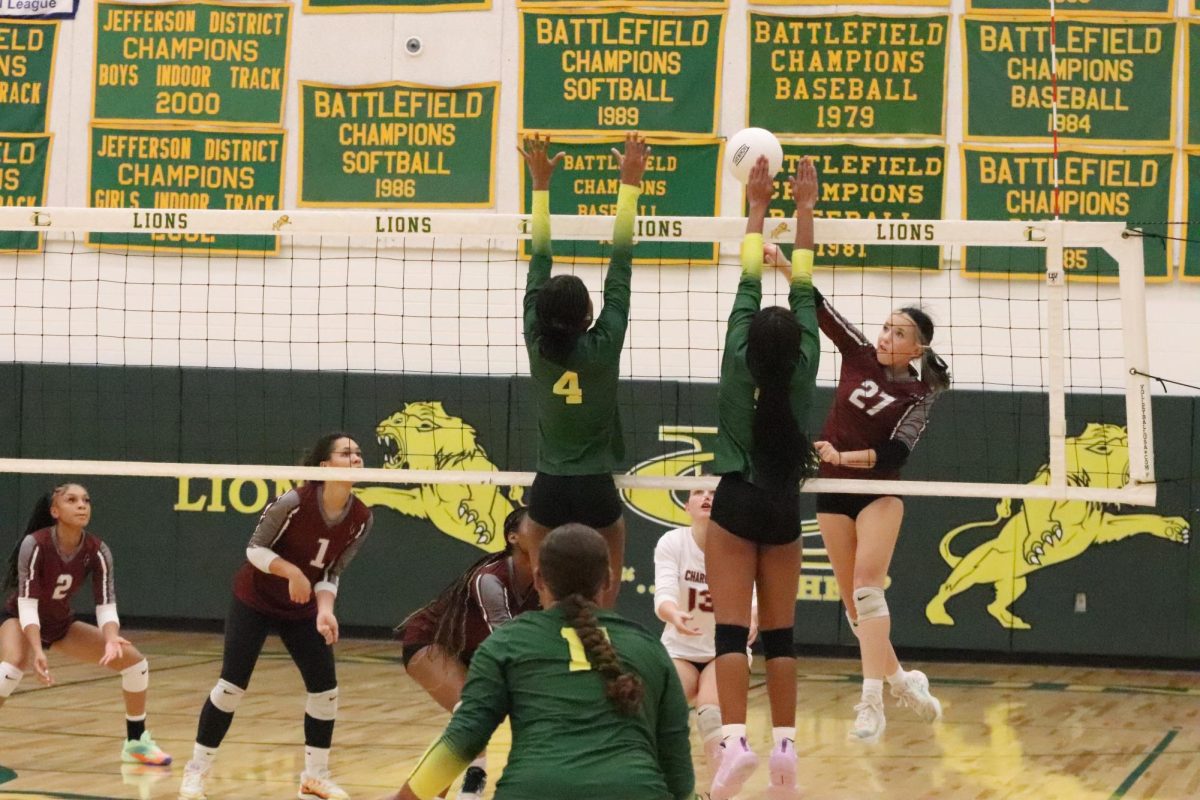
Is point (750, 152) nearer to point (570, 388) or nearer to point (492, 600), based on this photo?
point (570, 388)

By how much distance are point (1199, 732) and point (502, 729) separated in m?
4.49

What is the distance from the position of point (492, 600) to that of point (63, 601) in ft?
10.6

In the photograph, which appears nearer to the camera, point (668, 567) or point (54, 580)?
point (668, 567)

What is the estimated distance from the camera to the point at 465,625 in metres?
7.23

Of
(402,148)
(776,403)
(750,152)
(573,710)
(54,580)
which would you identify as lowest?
(54,580)

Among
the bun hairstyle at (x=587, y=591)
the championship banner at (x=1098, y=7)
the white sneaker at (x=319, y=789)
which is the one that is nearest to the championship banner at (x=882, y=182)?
the championship banner at (x=1098, y=7)

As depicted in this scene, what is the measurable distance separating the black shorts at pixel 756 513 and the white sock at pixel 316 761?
2.73 m

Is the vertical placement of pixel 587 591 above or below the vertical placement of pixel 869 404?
below

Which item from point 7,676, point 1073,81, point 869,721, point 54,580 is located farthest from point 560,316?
point 1073,81

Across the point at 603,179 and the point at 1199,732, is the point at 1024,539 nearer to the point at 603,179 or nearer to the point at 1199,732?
the point at 1199,732

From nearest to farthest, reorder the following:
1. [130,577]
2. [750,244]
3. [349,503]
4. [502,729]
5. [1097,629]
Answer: [750,244] < [349,503] < [502,729] < [1097,629] < [130,577]

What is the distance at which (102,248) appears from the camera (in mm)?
14125

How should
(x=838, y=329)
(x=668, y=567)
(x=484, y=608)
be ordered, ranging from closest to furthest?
(x=484, y=608) < (x=838, y=329) < (x=668, y=567)

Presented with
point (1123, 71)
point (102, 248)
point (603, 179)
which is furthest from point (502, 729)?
point (1123, 71)
